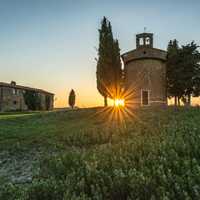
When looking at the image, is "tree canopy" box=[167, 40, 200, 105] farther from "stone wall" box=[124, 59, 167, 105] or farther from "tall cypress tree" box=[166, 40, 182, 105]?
"stone wall" box=[124, 59, 167, 105]

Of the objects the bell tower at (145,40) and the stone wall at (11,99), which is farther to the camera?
the stone wall at (11,99)

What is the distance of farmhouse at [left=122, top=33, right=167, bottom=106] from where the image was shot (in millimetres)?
29406

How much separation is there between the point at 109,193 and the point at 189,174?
3.27ft

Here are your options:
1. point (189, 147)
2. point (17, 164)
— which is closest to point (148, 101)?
point (17, 164)

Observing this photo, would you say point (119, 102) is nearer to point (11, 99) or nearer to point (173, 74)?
point (173, 74)

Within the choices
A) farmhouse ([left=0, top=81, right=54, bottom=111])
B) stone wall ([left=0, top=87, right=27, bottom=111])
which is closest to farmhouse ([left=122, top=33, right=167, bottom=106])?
farmhouse ([left=0, top=81, right=54, bottom=111])

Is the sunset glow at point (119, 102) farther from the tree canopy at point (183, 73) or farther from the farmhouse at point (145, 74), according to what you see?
the tree canopy at point (183, 73)

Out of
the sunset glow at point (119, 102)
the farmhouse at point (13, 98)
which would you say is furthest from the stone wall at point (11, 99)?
the sunset glow at point (119, 102)

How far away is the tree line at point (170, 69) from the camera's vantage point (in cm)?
2797

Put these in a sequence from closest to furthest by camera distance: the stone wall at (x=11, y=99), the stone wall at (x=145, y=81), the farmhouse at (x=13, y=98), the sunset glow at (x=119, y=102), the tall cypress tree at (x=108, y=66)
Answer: the tall cypress tree at (x=108, y=66) < the sunset glow at (x=119, y=102) < the stone wall at (x=145, y=81) < the farmhouse at (x=13, y=98) < the stone wall at (x=11, y=99)

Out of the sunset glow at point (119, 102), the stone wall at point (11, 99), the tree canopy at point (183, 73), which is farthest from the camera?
the stone wall at point (11, 99)

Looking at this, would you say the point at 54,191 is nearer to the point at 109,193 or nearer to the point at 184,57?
the point at 109,193

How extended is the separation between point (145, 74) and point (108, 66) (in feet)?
14.8

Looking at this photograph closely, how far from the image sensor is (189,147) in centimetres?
446
